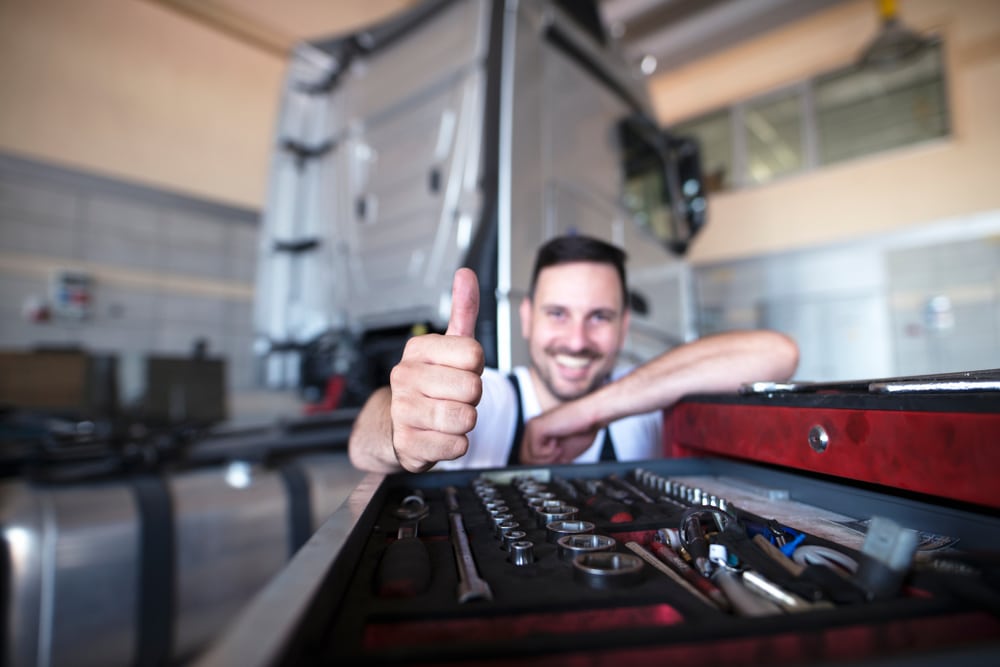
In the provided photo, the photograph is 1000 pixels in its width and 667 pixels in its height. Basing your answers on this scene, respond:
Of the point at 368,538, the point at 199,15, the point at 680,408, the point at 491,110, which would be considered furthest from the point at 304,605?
the point at 199,15

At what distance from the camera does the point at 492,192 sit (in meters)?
1.41

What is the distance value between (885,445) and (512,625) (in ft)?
1.27

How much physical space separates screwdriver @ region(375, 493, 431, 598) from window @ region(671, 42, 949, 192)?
4165mm

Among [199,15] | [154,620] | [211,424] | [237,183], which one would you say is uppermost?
[199,15]

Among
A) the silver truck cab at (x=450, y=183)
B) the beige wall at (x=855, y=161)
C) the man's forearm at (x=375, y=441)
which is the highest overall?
the beige wall at (x=855, y=161)

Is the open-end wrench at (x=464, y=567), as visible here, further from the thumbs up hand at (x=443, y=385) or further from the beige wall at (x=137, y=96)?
the beige wall at (x=137, y=96)

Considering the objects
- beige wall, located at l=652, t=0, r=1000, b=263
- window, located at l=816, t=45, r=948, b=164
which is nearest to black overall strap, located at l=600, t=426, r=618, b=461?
beige wall, located at l=652, t=0, r=1000, b=263

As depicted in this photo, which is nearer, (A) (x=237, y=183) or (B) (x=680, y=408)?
(B) (x=680, y=408)

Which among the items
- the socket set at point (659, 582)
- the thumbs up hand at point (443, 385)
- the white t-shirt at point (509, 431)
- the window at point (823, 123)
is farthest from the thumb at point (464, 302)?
the window at point (823, 123)

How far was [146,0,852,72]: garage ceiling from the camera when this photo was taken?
326cm

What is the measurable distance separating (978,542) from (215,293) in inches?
143

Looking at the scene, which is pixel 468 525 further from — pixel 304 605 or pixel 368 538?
pixel 304 605

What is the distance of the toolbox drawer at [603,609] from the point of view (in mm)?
273

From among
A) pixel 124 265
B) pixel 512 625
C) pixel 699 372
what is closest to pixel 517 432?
pixel 699 372
